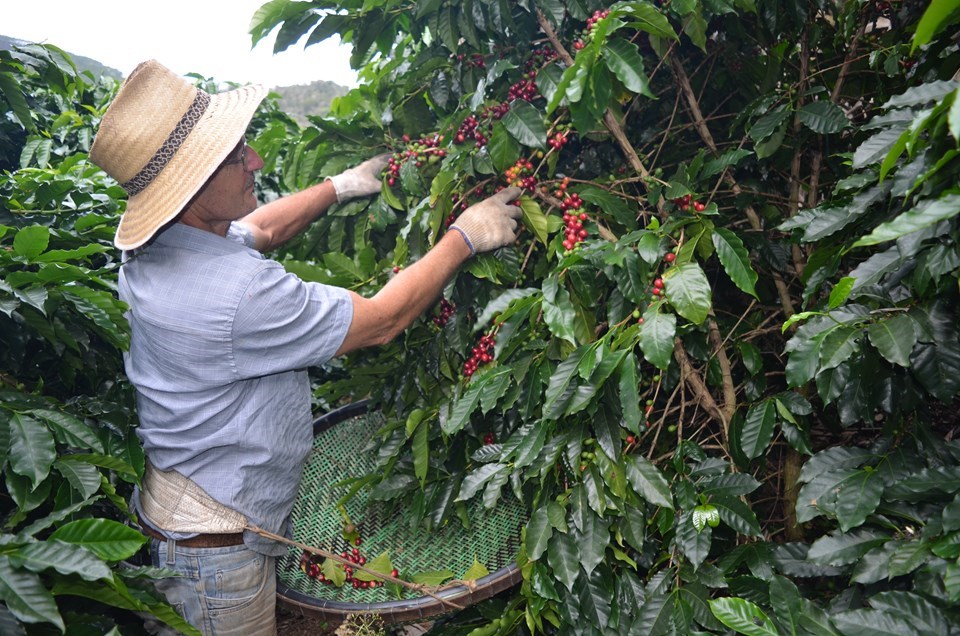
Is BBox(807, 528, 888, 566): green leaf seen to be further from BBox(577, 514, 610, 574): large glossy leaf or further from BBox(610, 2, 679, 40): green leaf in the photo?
BBox(610, 2, 679, 40): green leaf

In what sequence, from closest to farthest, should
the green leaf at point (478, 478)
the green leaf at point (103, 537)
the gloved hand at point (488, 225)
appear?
the green leaf at point (103, 537), the green leaf at point (478, 478), the gloved hand at point (488, 225)

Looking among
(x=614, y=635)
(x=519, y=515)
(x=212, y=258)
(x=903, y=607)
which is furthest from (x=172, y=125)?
(x=903, y=607)

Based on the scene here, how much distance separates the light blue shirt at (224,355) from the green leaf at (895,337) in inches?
43.1

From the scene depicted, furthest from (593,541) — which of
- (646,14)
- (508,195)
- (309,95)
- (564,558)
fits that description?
(309,95)

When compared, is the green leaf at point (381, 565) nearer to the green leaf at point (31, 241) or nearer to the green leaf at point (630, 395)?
the green leaf at point (630, 395)

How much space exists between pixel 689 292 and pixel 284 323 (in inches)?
34.6

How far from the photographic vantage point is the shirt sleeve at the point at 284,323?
1647 mm

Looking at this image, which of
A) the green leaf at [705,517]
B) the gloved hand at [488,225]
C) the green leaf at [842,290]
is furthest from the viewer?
the gloved hand at [488,225]

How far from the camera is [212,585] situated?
1.80 m

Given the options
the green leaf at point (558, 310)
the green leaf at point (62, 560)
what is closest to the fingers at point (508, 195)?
the green leaf at point (558, 310)

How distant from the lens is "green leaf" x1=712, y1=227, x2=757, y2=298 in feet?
4.87

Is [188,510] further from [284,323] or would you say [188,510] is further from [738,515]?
[738,515]

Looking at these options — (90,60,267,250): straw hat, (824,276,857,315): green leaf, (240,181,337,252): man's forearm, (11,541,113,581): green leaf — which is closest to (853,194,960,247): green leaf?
(824,276,857,315): green leaf

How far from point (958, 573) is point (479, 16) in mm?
1562
